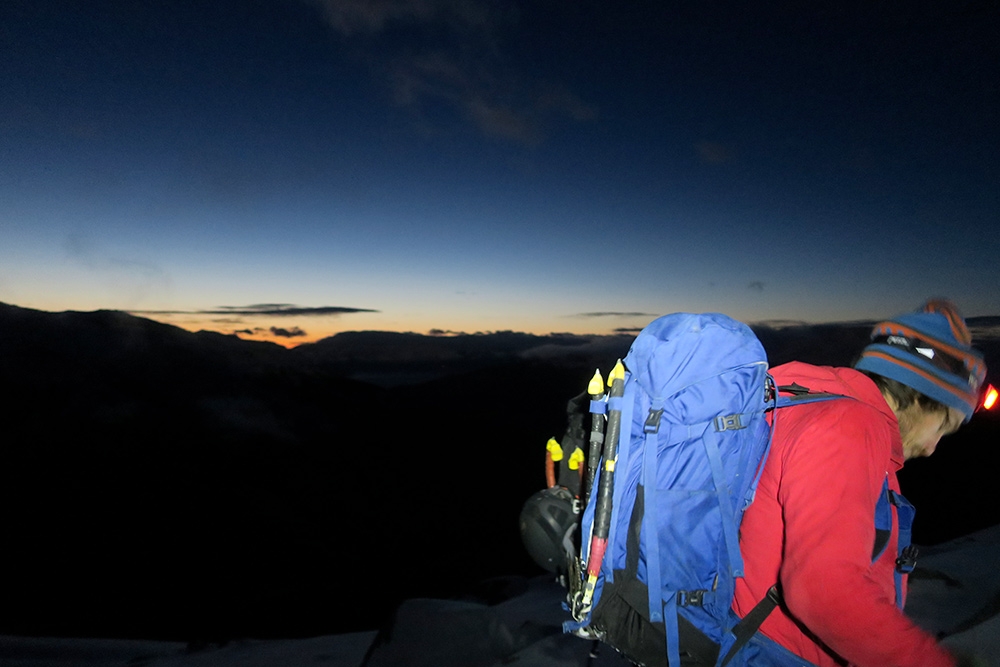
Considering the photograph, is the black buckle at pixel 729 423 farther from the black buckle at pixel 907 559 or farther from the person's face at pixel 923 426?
the black buckle at pixel 907 559

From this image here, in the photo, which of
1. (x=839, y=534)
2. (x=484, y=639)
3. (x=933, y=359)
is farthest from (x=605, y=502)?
(x=484, y=639)

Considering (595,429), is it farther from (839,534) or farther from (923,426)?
(923,426)

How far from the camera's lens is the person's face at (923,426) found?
1.74 m

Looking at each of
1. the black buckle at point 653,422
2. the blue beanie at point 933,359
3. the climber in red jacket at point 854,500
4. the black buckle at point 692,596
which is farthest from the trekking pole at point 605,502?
the blue beanie at point 933,359

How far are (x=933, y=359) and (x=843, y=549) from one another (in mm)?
951

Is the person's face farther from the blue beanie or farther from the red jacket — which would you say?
the red jacket

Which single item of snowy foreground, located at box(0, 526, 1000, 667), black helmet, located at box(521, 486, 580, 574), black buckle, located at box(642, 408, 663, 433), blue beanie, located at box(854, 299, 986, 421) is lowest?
snowy foreground, located at box(0, 526, 1000, 667)

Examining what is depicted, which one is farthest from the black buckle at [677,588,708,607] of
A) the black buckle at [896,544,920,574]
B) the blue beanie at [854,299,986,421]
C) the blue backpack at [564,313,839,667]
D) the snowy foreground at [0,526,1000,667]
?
the snowy foreground at [0,526,1000,667]

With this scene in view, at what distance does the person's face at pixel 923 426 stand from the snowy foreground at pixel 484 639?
7.07ft

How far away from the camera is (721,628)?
1.69m

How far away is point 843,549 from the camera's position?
51.3 inches

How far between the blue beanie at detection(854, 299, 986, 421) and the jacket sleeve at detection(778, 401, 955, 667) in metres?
0.47

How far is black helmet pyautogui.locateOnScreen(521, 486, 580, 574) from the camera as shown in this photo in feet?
7.26

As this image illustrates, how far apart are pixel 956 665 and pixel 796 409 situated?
2.70 feet
